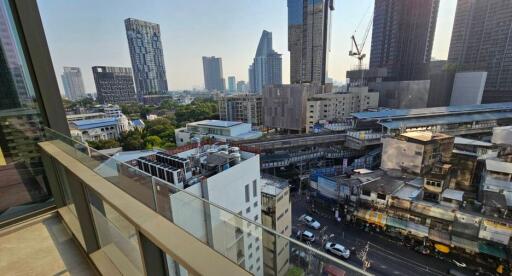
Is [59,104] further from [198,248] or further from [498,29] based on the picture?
[498,29]

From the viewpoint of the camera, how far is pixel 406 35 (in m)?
28.2

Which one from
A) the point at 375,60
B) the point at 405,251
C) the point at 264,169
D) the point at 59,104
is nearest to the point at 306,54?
the point at 375,60

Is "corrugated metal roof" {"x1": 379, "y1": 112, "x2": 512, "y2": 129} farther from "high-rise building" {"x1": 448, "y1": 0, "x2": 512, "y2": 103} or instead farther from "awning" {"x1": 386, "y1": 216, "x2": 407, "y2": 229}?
"awning" {"x1": 386, "y1": 216, "x2": 407, "y2": 229}

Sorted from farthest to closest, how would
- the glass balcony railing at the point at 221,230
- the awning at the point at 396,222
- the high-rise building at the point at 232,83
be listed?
the high-rise building at the point at 232,83
the awning at the point at 396,222
the glass balcony railing at the point at 221,230

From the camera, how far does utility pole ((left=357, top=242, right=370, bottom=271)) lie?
6.39 metres

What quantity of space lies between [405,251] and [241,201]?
6154 millimetres

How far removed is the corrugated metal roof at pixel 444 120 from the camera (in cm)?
1648

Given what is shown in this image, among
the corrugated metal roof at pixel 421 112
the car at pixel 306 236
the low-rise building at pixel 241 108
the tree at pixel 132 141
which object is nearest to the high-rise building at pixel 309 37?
the low-rise building at pixel 241 108

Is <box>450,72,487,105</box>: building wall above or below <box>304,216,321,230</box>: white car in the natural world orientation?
above

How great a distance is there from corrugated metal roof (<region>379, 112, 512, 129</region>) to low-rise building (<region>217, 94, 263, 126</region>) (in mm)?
12498

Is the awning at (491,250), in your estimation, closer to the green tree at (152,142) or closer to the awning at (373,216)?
the awning at (373,216)

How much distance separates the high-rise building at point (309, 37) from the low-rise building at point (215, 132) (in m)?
22.8

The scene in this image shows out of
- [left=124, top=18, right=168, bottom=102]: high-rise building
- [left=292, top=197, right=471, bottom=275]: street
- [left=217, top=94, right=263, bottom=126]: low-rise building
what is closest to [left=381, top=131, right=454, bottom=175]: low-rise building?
[left=292, top=197, right=471, bottom=275]: street

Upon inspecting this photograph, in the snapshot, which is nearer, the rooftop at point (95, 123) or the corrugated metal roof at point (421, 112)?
the rooftop at point (95, 123)
